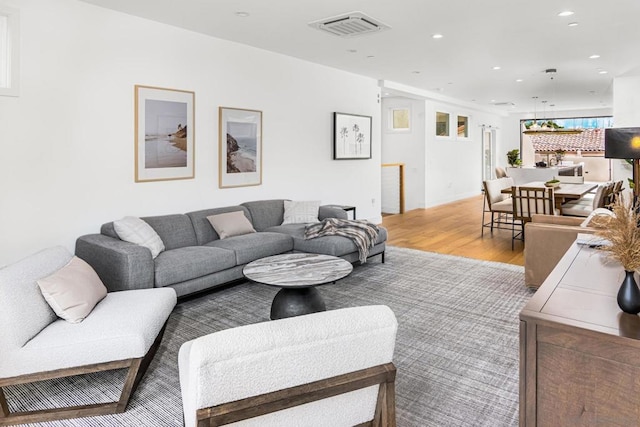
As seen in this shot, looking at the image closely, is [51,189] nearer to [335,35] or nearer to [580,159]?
[335,35]

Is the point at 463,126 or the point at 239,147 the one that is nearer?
the point at 239,147

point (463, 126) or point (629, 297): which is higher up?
point (463, 126)

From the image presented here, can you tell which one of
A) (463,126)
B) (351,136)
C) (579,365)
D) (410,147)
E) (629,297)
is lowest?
(579,365)

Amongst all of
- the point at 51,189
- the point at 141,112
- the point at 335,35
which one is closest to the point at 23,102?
the point at 51,189

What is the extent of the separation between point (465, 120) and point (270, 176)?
833 centimetres

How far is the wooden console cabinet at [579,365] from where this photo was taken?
155cm

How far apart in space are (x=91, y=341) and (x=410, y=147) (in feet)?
29.5

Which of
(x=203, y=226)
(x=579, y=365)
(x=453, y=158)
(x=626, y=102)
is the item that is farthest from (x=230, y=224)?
(x=453, y=158)

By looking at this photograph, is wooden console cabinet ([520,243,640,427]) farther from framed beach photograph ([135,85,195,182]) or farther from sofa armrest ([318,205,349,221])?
sofa armrest ([318,205,349,221])

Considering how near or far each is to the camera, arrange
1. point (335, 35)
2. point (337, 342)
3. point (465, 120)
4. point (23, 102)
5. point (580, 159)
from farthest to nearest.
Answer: point (580, 159) → point (465, 120) → point (335, 35) → point (23, 102) → point (337, 342)

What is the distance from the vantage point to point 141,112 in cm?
436

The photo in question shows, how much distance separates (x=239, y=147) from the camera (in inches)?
213

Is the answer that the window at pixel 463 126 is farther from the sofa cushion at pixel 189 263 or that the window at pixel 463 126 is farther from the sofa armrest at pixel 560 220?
Answer: the sofa cushion at pixel 189 263

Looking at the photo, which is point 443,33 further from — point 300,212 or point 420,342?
point 420,342
